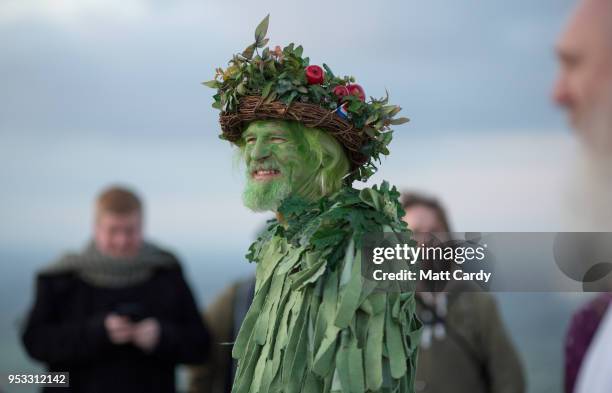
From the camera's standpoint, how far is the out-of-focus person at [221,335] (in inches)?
134

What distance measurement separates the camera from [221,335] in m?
3.46

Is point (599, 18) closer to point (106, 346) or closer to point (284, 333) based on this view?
point (284, 333)

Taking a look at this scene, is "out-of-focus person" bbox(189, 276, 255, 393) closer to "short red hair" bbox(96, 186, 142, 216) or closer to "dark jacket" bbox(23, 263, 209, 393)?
"dark jacket" bbox(23, 263, 209, 393)

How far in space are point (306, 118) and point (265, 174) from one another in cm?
19

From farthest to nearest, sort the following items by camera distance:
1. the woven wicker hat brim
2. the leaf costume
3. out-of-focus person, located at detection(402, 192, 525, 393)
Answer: out-of-focus person, located at detection(402, 192, 525, 393), the woven wicker hat brim, the leaf costume

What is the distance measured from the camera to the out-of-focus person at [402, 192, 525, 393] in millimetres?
3162

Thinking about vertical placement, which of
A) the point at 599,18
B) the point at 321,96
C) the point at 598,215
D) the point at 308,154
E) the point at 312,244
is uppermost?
the point at 321,96

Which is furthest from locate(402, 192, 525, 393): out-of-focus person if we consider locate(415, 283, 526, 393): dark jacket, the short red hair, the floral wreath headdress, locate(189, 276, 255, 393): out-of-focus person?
the short red hair

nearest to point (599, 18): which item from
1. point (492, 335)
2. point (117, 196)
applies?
point (492, 335)

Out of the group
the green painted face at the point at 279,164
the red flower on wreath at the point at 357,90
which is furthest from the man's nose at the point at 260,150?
the red flower on wreath at the point at 357,90

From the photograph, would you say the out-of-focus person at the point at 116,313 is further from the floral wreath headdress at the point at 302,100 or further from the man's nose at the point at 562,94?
the man's nose at the point at 562,94

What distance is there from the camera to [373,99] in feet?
7.93

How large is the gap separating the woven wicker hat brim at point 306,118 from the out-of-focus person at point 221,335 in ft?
3.60

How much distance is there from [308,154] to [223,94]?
0.30 metres
